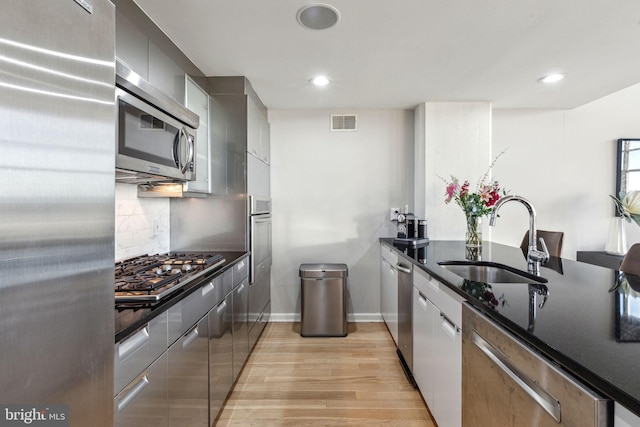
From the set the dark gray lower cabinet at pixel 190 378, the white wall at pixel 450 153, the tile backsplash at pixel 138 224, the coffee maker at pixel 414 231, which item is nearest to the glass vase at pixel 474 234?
the coffee maker at pixel 414 231

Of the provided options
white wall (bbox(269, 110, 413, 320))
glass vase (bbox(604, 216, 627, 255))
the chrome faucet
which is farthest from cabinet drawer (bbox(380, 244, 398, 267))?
glass vase (bbox(604, 216, 627, 255))

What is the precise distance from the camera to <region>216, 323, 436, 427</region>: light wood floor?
78.1 inches

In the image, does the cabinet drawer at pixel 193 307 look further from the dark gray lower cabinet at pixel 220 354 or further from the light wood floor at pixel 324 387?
the light wood floor at pixel 324 387

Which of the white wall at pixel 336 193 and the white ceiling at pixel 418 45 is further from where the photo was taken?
the white wall at pixel 336 193

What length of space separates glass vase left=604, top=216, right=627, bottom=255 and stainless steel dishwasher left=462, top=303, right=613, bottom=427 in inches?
128

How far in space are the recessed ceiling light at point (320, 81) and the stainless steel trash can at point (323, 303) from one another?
1.78 meters

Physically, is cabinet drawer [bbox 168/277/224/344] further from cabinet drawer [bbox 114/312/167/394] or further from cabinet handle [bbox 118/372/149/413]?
cabinet handle [bbox 118/372/149/413]

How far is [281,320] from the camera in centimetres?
364

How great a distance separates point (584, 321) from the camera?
0.97 metres

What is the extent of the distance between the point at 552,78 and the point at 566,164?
1.37 m

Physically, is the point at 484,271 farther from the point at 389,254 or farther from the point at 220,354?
the point at 220,354

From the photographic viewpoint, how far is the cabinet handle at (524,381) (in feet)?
2.75

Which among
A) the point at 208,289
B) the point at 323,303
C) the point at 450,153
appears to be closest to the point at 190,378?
the point at 208,289

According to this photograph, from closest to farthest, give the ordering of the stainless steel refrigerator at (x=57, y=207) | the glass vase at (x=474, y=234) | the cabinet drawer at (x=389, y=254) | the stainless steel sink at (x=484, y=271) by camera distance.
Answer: the stainless steel refrigerator at (x=57, y=207), the stainless steel sink at (x=484, y=271), the glass vase at (x=474, y=234), the cabinet drawer at (x=389, y=254)
